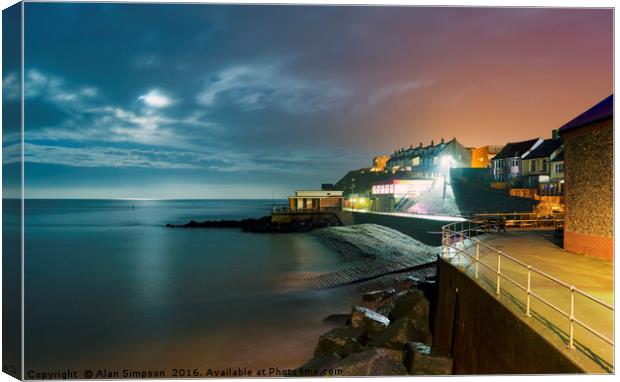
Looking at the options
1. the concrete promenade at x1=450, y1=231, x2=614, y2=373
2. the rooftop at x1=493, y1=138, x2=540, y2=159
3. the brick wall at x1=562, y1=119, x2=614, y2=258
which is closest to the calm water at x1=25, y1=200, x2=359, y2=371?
the concrete promenade at x1=450, y1=231, x2=614, y2=373

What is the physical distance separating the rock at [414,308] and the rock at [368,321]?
0.34m

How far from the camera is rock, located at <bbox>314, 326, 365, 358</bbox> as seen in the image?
7345 mm

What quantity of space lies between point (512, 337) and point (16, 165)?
7.84m

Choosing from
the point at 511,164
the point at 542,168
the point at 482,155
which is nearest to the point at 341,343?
the point at 542,168

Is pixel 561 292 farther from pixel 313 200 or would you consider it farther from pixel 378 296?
pixel 313 200

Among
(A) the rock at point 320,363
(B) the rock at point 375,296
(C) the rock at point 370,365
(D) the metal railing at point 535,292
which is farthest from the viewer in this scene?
(B) the rock at point 375,296

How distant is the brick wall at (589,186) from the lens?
809 centimetres

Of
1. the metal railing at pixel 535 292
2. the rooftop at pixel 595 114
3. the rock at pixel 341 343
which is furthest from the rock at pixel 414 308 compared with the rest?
the rooftop at pixel 595 114

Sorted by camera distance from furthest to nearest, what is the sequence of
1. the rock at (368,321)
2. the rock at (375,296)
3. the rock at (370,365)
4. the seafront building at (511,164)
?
the seafront building at (511,164)
the rock at (375,296)
the rock at (368,321)
the rock at (370,365)

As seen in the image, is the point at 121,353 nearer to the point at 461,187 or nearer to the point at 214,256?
the point at 214,256

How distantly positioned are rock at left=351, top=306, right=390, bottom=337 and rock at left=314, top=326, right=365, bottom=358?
167 mm

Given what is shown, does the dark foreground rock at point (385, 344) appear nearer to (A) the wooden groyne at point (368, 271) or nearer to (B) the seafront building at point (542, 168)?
(A) the wooden groyne at point (368, 271)

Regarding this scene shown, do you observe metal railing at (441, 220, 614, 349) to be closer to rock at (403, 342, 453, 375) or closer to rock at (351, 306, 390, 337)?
rock at (403, 342, 453, 375)

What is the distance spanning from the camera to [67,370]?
30.3 ft
